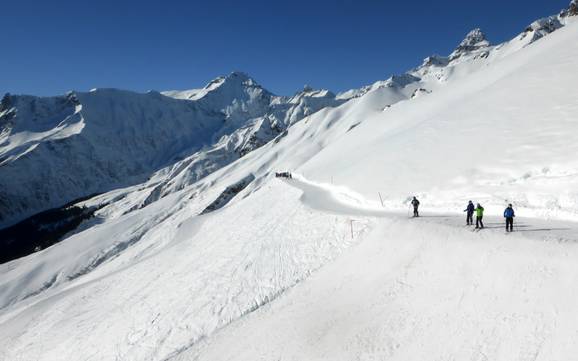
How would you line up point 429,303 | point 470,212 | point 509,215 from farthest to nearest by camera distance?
point 470,212 < point 509,215 < point 429,303

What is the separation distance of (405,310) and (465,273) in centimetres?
267

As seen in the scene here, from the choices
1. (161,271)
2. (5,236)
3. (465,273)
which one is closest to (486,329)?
Answer: (465,273)

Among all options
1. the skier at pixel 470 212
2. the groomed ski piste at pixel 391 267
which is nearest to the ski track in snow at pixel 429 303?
the groomed ski piste at pixel 391 267

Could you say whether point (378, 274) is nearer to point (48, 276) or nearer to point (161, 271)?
point (161, 271)

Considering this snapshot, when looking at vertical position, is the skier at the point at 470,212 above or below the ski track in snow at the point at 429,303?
above

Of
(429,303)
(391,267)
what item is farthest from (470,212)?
(429,303)

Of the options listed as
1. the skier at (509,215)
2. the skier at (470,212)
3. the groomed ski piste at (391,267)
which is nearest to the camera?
the groomed ski piste at (391,267)

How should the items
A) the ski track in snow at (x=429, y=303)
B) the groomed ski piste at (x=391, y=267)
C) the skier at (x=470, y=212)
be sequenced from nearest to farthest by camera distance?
1. the ski track in snow at (x=429, y=303)
2. the groomed ski piste at (x=391, y=267)
3. the skier at (x=470, y=212)

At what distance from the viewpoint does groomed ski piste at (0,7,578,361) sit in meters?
12.4

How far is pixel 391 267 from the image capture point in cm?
1714

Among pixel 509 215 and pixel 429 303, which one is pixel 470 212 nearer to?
pixel 509 215

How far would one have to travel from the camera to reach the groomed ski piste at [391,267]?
488 inches

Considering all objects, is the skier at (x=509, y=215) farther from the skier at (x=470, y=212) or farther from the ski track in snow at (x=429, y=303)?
the skier at (x=470, y=212)

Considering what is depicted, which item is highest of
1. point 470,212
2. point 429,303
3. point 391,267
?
point 470,212
